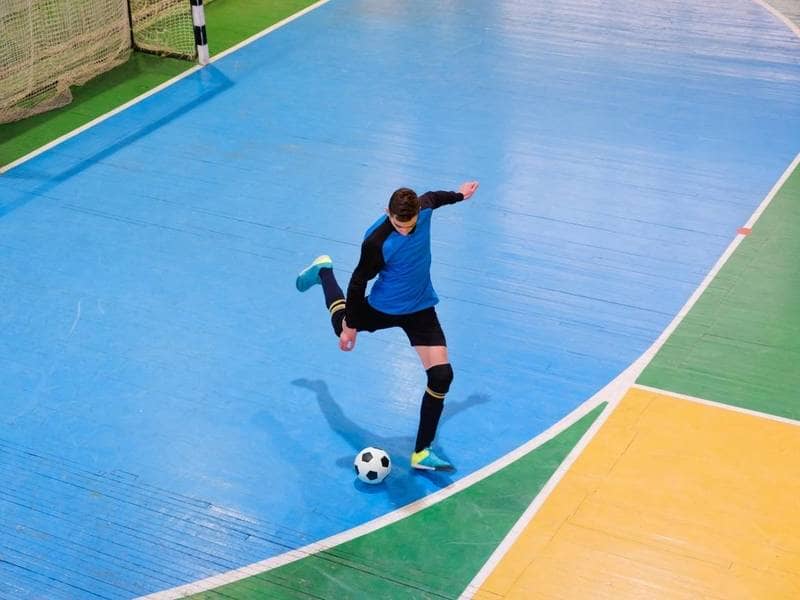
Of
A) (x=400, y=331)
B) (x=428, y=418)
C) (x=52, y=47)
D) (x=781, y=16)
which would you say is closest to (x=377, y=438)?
(x=428, y=418)

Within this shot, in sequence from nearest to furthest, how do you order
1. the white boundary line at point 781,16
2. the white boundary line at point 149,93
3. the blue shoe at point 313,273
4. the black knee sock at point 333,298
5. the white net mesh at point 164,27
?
1. the black knee sock at point 333,298
2. the blue shoe at point 313,273
3. the white boundary line at point 149,93
4. the white net mesh at point 164,27
5. the white boundary line at point 781,16

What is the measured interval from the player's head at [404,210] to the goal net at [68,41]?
28.6 feet

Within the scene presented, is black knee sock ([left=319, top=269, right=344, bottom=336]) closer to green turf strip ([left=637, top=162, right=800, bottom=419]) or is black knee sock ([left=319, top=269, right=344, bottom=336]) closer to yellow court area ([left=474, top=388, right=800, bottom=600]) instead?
yellow court area ([left=474, top=388, right=800, bottom=600])

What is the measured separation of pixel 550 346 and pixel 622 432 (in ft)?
4.31

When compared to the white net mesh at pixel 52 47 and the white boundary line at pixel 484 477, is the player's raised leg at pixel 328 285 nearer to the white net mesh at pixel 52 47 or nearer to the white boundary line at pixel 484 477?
the white boundary line at pixel 484 477

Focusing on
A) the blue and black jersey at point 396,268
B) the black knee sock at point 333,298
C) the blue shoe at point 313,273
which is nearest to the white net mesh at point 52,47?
the blue shoe at point 313,273

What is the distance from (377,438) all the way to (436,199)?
2.09 meters

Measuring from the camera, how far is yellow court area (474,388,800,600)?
24.5ft

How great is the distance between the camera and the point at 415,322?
8.26 m

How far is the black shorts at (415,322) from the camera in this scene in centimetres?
821

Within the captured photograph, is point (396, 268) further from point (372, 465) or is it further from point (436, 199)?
point (372, 465)

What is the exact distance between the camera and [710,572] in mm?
7555

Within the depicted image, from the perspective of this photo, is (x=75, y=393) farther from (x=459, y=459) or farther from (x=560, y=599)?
(x=560, y=599)

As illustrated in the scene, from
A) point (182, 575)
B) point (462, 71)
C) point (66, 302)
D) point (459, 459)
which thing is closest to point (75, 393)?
point (66, 302)
